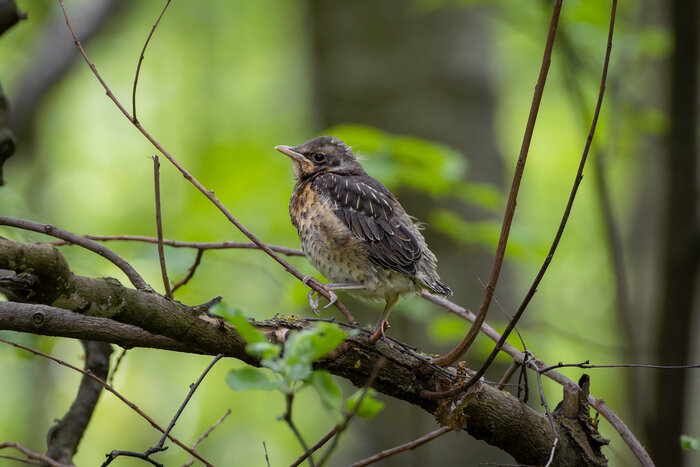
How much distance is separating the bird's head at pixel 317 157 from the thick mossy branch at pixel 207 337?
73.6 inches

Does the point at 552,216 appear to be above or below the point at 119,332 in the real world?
above

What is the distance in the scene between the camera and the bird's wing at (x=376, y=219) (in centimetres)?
306

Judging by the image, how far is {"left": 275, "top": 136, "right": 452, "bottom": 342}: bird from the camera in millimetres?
3068

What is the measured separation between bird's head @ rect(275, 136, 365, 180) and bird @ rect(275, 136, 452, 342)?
0.21 m

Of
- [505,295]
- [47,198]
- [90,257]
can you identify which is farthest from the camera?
[47,198]

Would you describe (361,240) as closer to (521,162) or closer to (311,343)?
(521,162)

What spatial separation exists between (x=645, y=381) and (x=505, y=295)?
2.13 m

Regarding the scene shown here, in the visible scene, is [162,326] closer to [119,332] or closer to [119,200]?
[119,332]

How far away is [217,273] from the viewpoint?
19.5 ft

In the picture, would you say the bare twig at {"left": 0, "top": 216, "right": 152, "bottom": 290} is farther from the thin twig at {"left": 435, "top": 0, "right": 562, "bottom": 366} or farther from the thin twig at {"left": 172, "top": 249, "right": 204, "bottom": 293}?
the thin twig at {"left": 435, "top": 0, "right": 562, "bottom": 366}

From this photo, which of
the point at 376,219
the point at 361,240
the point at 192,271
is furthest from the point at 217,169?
the point at 192,271

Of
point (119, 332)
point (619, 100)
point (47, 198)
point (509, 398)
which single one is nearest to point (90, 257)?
point (119, 332)

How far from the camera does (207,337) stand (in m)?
1.83

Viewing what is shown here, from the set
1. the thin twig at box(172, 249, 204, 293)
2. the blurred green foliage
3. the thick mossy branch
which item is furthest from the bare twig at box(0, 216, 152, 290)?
the blurred green foliage
